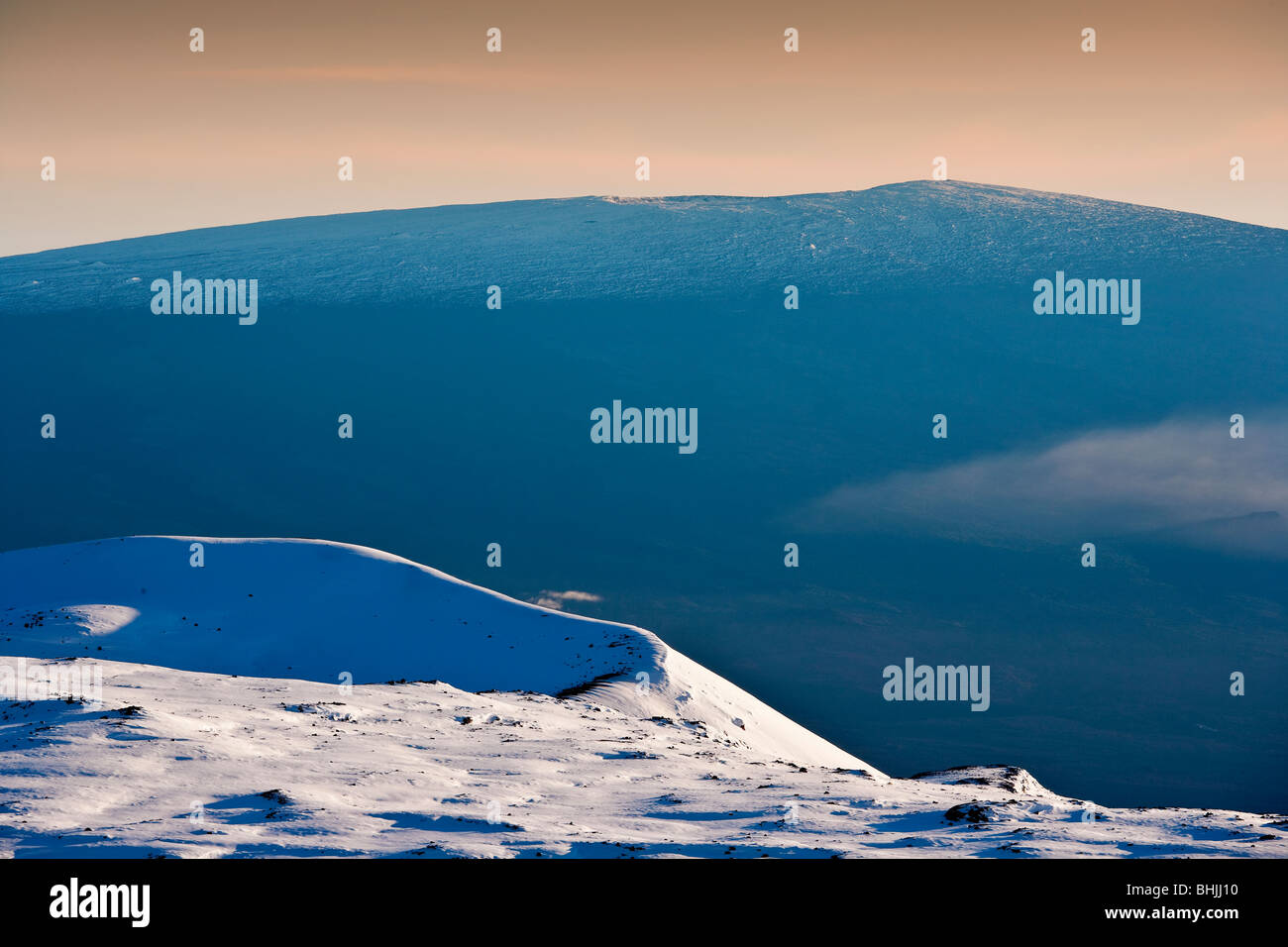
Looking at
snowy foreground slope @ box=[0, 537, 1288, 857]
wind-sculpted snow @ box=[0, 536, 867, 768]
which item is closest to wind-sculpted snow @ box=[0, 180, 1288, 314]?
wind-sculpted snow @ box=[0, 536, 867, 768]

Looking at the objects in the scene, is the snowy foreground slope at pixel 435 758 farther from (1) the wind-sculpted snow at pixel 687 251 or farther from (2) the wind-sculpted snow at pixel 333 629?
(1) the wind-sculpted snow at pixel 687 251

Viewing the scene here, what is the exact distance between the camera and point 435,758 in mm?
14383

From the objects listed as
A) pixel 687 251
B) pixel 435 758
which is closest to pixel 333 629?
pixel 435 758

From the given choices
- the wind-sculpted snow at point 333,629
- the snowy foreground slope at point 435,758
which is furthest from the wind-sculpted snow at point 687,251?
the snowy foreground slope at point 435,758

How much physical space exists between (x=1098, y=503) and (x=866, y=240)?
91.6 ft

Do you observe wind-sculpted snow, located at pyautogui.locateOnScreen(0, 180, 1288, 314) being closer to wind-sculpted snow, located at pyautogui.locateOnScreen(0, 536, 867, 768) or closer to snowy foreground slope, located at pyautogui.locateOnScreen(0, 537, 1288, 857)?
wind-sculpted snow, located at pyautogui.locateOnScreen(0, 536, 867, 768)

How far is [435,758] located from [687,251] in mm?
79713

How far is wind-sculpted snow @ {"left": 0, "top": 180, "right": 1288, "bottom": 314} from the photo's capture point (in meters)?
88.9

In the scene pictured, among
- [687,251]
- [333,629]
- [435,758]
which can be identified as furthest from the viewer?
[687,251]

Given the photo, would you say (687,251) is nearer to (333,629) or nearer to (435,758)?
(333,629)

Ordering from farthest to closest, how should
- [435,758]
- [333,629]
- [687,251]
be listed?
[687,251] < [333,629] < [435,758]

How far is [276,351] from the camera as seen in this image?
295 ft

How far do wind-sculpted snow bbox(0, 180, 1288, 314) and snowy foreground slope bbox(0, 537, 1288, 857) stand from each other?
65208 millimetres
